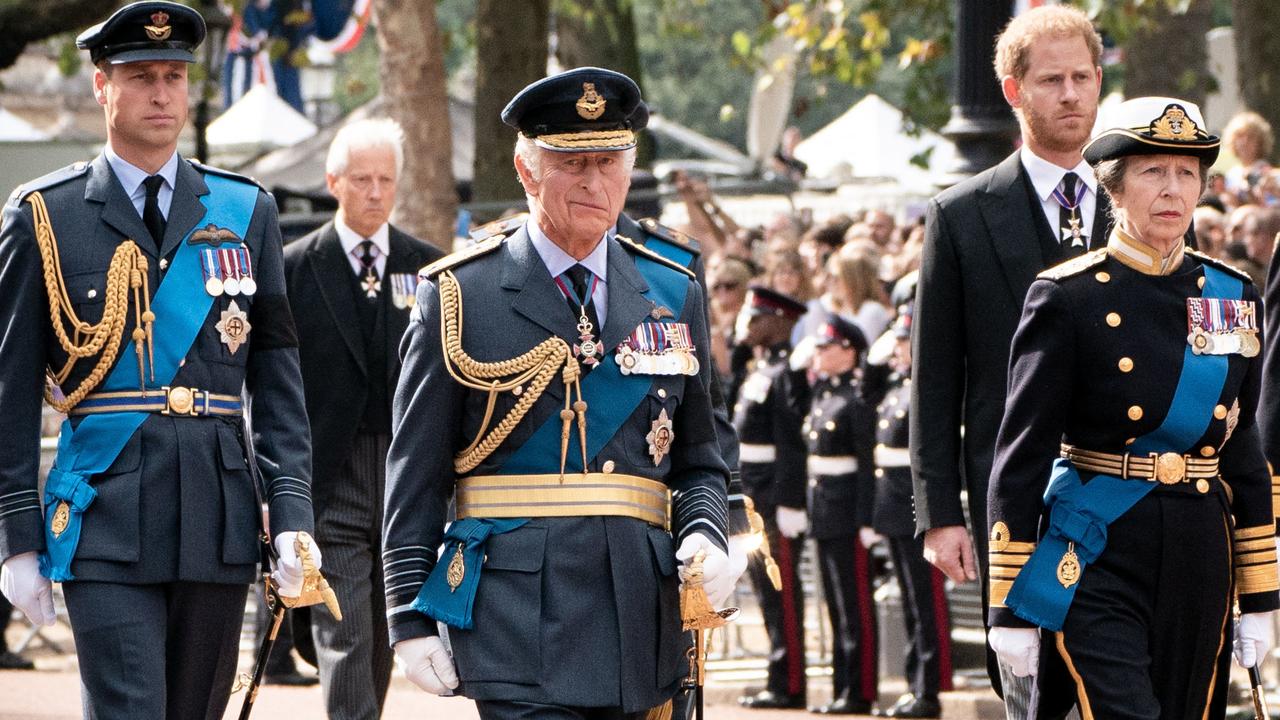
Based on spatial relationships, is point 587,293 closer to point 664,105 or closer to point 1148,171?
point 1148,171

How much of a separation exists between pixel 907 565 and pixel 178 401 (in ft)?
18.4

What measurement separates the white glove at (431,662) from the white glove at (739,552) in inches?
25.6

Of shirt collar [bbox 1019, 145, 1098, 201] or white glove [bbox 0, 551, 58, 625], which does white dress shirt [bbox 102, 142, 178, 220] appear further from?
shirt collar [bbox 1019, 145, 1098, 201]

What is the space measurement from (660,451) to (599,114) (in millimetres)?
764

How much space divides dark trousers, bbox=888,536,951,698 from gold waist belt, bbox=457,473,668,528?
583cm

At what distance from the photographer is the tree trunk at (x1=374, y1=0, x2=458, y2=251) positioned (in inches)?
606

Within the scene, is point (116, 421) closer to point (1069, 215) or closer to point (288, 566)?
point (288, 566)

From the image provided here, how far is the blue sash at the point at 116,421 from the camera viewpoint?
611 cm

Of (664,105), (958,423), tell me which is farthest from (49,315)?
(664,105)

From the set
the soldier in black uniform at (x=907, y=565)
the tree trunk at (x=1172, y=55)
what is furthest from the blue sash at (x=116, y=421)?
the tree trunk at (x=1172, y=55)

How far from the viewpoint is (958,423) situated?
6.68 metres

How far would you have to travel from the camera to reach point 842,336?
38.2 feet

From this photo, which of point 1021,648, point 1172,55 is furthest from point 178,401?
point 1172,55

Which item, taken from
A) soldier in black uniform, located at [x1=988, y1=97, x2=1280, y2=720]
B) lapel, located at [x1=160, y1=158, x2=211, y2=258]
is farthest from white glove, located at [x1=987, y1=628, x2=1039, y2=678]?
lapel, located at [x1=160, y1=158, x2=211, y2=258]
